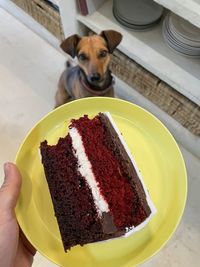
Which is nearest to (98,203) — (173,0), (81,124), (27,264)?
(81,124)

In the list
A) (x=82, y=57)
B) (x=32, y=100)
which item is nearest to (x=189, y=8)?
(x=82, y=57)

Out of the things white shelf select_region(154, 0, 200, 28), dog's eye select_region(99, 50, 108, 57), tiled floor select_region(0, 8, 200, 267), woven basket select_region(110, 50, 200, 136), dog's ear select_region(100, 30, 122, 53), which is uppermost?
white shelf select_region(154, 0, 200, 28)

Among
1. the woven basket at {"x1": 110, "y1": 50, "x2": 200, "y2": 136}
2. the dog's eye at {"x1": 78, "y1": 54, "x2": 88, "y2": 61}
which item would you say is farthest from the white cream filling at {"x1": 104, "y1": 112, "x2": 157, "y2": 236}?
the woven basket at {"x1": 110, "y1": 50, "x2": 200, "y2": 136}

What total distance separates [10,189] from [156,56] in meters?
0.76

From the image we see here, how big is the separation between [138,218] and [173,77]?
24.6 inches

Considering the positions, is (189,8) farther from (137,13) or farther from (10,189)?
(10,189)

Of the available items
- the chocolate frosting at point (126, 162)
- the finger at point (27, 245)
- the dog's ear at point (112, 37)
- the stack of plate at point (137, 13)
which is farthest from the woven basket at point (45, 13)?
the finger at point (27, 245)

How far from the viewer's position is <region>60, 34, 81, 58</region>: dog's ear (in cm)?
133

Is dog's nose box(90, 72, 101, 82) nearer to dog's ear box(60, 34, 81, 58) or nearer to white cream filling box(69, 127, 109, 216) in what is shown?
dog's ear box(60, 34, 81, 58)

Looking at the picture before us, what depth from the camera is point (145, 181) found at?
1.02 metres

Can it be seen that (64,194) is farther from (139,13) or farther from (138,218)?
(139,13)

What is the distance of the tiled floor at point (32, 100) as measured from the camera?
143cm

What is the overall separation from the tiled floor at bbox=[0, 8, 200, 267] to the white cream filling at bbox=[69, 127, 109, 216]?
61 centimetres

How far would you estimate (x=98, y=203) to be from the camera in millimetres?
929
